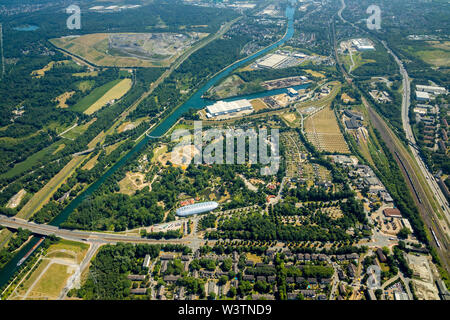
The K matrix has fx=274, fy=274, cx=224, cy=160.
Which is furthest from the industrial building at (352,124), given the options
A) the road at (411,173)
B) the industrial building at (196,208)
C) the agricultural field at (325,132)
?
the industrial building at (196,208)

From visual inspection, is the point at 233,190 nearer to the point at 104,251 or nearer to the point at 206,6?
the point at 104,251

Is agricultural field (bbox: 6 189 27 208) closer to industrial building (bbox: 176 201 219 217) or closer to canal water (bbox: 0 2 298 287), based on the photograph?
canal water (bbox: 0 2 298 287)

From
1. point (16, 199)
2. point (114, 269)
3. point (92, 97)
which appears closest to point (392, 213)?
point (114, 269)

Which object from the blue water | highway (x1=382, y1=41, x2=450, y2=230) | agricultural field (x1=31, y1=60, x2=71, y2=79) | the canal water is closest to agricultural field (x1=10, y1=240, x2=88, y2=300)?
the canal water

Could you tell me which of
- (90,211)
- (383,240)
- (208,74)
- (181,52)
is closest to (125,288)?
(90,211)

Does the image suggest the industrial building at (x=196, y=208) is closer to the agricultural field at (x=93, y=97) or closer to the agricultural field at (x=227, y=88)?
the agricultural field at (x=227, y=88)

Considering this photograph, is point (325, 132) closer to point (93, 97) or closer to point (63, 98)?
point (93, 97)
